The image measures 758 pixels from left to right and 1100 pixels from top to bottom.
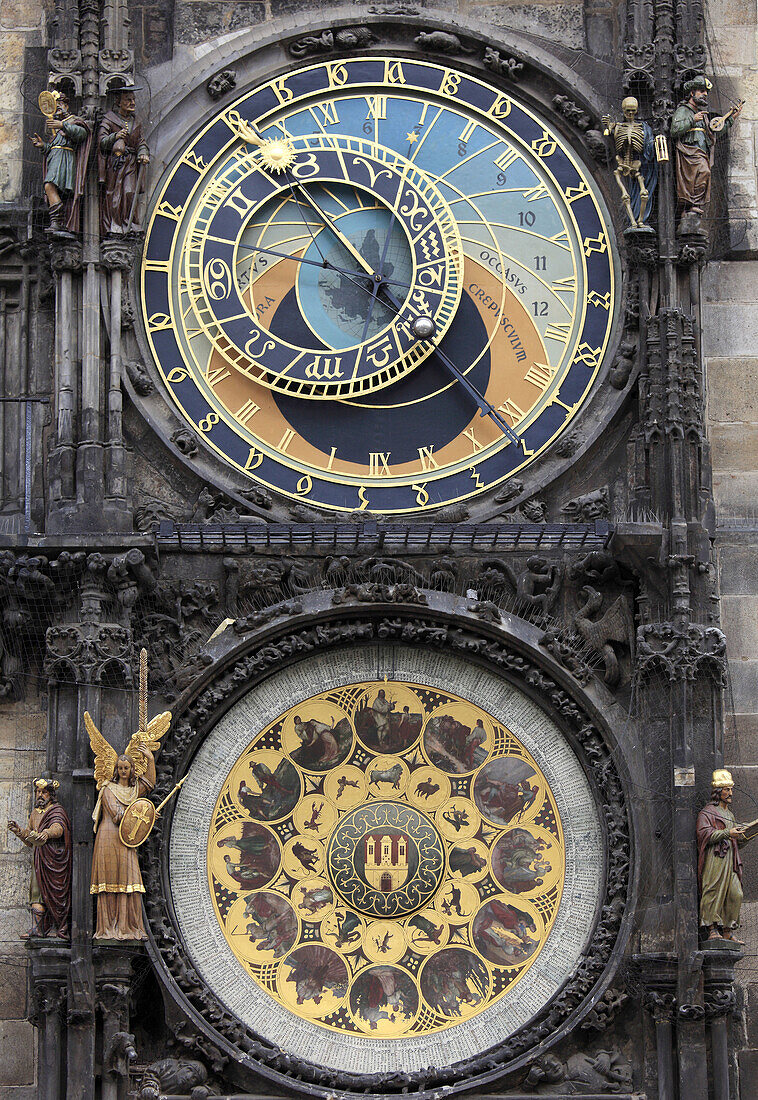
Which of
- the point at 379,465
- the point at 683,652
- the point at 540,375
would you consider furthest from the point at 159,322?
the point at 683,652

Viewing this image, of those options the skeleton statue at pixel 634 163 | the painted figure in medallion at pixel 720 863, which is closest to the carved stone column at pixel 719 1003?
the painted figure in medallion at pixel 720 863

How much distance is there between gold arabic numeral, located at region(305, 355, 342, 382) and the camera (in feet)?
47.6

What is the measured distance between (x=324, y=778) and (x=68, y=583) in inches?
72.3

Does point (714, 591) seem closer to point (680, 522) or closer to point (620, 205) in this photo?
point (680, 522)

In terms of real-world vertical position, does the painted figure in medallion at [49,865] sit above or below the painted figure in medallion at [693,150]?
below

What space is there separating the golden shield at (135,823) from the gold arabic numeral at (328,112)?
14.4 ft

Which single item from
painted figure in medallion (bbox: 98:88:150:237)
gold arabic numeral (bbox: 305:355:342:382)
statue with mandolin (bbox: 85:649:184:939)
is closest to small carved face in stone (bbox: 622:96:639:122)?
gold arabic numeral (bbox: 305:355:342:382)

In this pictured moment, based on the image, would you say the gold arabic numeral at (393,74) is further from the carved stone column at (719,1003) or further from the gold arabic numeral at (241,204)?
the carved stone column at (719,1003)

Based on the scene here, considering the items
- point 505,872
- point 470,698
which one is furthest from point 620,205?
point 505,872

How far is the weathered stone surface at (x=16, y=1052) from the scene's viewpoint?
13.7 m

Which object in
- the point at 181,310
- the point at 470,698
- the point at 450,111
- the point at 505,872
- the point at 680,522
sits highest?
the point at 450,111

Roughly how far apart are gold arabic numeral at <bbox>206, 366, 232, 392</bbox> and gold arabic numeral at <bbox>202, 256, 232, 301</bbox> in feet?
1.42

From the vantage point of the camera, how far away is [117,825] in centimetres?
1333

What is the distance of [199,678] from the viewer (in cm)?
1384
